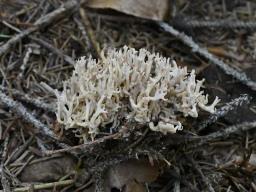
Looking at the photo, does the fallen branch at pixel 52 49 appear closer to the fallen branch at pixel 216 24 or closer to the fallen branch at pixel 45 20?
the fallen branch at pixel 45 20

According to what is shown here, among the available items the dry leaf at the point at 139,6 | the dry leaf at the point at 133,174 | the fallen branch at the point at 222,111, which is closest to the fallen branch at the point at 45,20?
the dry leaf at the point at 139,6

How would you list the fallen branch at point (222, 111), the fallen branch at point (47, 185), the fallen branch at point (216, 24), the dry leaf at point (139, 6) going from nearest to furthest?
the fallen branch at point (47, 185)
the fallen branch at point (222, 111)
the dry leaf at point (139, 6)
the fallen branch at point (216, 24)

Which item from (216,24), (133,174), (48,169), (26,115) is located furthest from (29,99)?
(216,24)

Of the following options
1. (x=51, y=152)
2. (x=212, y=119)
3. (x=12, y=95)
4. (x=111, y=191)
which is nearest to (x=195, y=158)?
(x=212, y=119)

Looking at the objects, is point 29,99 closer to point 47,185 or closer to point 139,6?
point 47,185

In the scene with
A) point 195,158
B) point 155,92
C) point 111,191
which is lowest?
point 111,191

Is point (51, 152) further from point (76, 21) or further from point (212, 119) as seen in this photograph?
point (76, 21)

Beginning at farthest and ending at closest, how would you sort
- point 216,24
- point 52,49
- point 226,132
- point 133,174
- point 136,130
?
point 216,24 → point 52,49 → point 226,132 → point 133,174 → point 136,130
